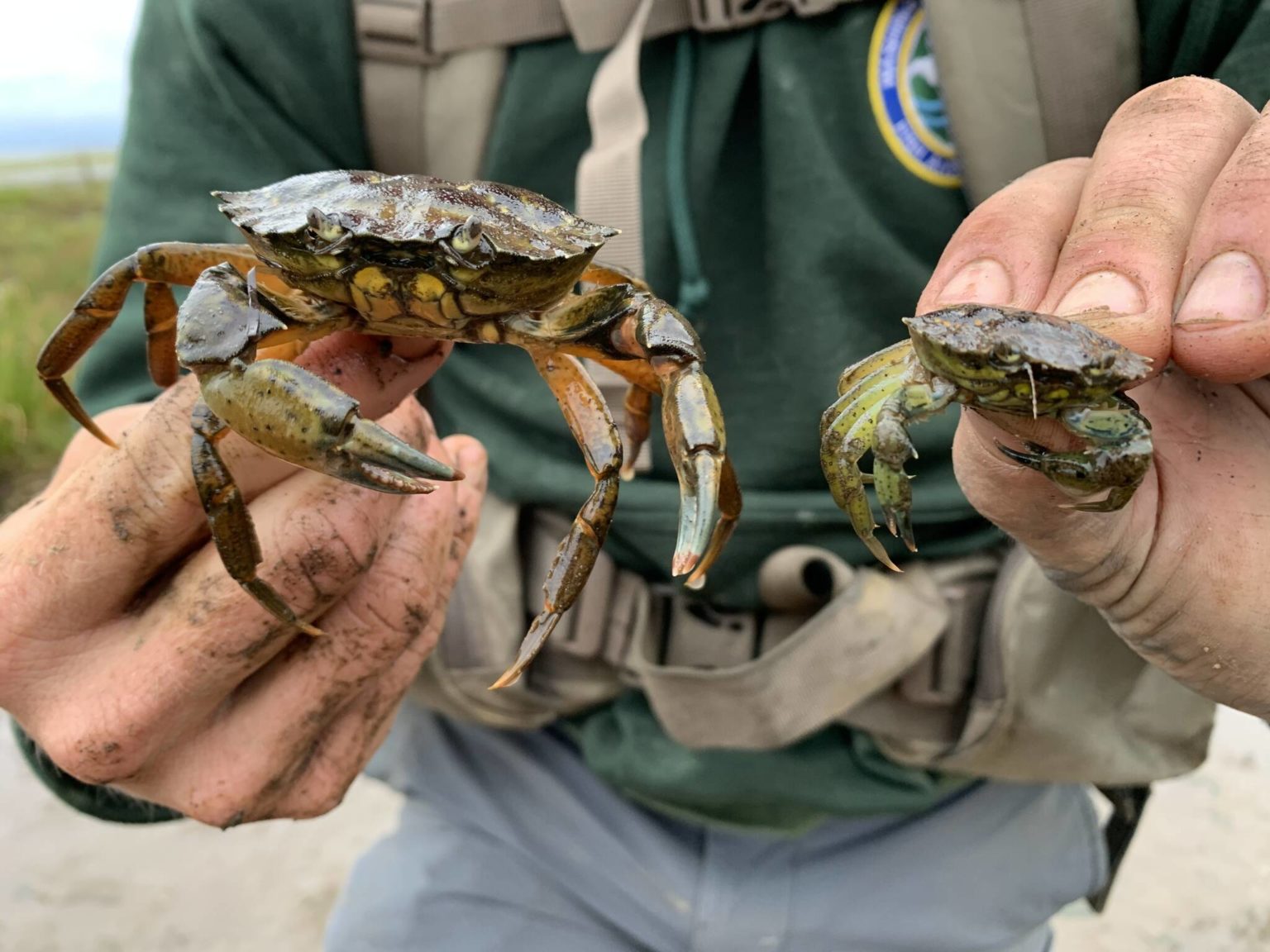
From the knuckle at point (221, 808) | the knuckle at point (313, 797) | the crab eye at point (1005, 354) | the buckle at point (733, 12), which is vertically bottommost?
the knuckle at point (313, 797)

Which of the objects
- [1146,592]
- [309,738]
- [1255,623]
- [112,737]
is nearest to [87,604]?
[112,737]

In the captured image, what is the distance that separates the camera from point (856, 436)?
1.27 meters

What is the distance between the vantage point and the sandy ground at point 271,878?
2.95m

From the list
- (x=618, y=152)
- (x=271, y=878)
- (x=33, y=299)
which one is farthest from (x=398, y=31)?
(x=33, y=299)

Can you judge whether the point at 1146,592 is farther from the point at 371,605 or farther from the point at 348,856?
the point at 348,856

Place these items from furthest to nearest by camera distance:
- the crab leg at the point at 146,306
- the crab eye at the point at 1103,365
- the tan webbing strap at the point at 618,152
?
the tan webbing strap at the point at 618,152 → the crab leg at the point at 146,306 → the crab eye at the point at 1103,365

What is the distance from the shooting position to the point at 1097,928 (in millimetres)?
3033

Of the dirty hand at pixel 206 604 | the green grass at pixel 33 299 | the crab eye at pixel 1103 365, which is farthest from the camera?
the green grass at pixel 33 299

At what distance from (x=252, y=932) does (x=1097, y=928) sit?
252 cm

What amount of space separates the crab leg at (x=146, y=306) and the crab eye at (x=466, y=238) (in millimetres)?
388

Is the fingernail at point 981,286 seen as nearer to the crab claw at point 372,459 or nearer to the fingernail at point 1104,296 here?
the fingernail at point 1104,296

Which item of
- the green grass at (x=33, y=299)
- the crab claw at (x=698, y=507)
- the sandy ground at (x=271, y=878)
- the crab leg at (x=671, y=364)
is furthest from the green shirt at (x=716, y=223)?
the green grass at (x=33, y=299)

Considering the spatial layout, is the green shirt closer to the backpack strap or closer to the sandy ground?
the backpack strap

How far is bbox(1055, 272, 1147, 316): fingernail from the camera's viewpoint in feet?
3.66
